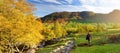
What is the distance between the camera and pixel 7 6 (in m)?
55.9

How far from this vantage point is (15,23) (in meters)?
56.6

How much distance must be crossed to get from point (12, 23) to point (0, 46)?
6.08 m

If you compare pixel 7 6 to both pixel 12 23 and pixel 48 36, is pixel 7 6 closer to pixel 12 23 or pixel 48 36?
pixel 12 23

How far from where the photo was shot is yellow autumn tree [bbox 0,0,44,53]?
55625mm

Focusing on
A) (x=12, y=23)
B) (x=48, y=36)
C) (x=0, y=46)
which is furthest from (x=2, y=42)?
(x=48, y=36)

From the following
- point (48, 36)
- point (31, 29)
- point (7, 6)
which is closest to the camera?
point (7, 6)

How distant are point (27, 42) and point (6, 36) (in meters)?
6.00

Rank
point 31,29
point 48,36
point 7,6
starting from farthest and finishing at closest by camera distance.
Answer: point 48,36
point 31,29
point 7,6

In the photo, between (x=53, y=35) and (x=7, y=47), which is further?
(x=53, y=35)

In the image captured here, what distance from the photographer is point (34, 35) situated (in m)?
61.8

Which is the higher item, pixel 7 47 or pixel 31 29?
pixel 31 29

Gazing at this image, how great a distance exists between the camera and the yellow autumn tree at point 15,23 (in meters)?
55.6

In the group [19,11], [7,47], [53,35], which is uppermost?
[19,11]

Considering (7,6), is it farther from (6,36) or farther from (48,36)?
(48,36)
